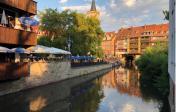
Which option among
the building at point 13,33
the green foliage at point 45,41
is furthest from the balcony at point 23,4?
the green foliage at point 45,41

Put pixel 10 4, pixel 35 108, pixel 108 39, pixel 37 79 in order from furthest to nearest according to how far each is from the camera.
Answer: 1. pixel 108 39
2. pixel 37 79
3. pixel 10 4
4. pixel 35 108

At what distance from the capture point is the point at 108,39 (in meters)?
166

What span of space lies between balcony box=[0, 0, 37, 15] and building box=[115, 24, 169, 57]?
97.0 meters

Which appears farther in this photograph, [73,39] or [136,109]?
[73,39]

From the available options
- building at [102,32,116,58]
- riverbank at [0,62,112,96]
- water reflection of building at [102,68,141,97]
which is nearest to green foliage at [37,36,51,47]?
riverbank at [0,62,112,96]

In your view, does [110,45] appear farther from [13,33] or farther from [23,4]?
[13,33]

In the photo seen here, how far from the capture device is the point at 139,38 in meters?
134

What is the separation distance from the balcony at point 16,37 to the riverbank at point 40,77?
3572 millimetres

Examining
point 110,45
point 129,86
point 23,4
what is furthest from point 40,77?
point 110,45

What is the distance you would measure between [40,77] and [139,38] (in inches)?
3940

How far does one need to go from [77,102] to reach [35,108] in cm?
534

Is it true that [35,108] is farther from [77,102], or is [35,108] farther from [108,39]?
[108,39]

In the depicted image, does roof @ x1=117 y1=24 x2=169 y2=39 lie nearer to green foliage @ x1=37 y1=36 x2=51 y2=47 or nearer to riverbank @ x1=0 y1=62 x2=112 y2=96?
green foliage @ x1=37 y1=36 x2=51 y2=47

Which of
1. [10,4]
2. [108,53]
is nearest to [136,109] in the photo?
[10,4]
